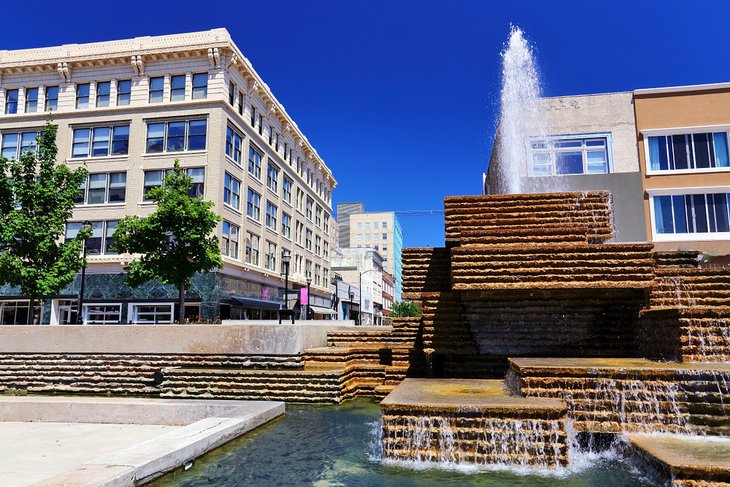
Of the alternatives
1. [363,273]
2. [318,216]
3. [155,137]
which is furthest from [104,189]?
[363,273]

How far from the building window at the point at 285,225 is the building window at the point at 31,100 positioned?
20.9 metres

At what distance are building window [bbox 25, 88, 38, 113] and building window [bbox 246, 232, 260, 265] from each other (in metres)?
17.5

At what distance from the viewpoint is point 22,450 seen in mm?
7355

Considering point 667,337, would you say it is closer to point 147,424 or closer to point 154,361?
point 147,424

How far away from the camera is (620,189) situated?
21312 millimetres

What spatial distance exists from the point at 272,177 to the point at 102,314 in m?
18.5

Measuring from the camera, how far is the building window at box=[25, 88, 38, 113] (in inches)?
1501

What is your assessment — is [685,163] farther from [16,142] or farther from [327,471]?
[16,142]

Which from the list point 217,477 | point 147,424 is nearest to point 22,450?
point 147,424

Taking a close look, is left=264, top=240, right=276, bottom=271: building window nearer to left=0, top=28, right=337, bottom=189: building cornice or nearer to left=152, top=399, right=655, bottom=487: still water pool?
left=0, top=28, right=337, bottom=189: building cornice

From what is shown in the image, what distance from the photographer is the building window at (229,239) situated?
120 ft

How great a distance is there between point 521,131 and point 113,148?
93.2 feet

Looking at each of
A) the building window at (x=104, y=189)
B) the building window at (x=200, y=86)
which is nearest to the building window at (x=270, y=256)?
the building window at (x=104, y=189)

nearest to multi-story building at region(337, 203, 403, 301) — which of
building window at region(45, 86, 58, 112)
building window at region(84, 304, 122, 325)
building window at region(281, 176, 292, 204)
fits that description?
building window at region(281, 176, 292, 204)
